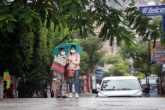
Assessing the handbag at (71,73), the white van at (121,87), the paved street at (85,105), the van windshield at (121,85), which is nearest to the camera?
the paved street at (85,105)

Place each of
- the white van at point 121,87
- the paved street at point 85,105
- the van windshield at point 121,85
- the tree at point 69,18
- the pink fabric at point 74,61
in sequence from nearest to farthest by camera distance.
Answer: the tree at point 69,18 < the paved street at point 85,105 < the pink fabric at point 74,61 < the white van at point 121,87 < the van windshield at point 121,85

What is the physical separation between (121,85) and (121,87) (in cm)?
17

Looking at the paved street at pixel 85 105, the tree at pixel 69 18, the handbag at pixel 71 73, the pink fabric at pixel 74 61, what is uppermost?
the tree at pixel 69 18

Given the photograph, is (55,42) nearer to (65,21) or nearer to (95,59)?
(65,21)

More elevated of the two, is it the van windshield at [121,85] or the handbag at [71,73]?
the handbag at [71,73]

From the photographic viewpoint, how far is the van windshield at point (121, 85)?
17.9 metres

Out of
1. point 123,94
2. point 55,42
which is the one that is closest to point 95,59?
point 55,42

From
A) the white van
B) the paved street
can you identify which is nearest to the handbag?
the paved street

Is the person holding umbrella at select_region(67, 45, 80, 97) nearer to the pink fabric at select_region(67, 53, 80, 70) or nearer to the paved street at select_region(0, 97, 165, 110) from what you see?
the pink fabric at select_region(67, 53, 80, 70)

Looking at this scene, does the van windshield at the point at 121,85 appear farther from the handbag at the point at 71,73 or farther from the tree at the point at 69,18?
the tree at the point at 69,18

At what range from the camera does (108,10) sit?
856 centimetres

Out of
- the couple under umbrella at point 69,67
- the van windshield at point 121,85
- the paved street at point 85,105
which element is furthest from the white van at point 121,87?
the paved street at point 85,105

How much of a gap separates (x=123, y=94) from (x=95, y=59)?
39696mm

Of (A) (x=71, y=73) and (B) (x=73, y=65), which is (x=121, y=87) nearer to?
(A) (x=71, y=73)
